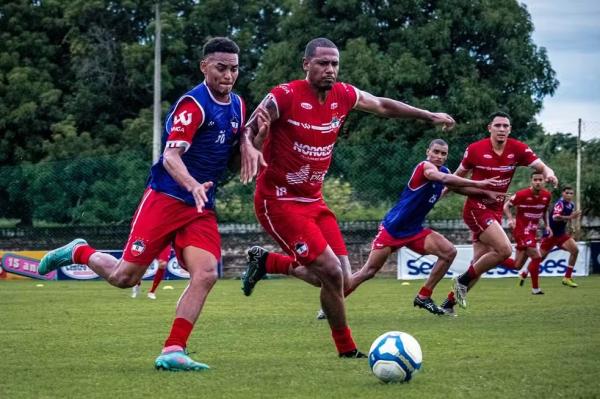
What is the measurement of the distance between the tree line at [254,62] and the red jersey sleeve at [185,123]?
77.7 ft

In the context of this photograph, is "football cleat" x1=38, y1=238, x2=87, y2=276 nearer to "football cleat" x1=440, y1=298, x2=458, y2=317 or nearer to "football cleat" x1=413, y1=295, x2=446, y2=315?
"football cleat" x1=413, y1=295, x2=446, y2=315

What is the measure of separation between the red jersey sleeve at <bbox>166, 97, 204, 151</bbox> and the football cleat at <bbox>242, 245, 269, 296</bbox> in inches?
128

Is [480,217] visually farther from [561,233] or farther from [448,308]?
[561,233]

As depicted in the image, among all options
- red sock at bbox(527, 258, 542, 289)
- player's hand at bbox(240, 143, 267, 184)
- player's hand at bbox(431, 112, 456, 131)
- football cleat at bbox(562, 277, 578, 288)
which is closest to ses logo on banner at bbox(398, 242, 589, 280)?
football cleat at bbox(562, 277, 578, 288)

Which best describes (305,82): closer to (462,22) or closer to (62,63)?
(462,22)

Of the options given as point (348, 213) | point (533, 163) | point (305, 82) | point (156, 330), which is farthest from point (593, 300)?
point (348, 213)

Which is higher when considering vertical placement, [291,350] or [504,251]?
[504,251]

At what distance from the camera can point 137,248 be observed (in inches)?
331

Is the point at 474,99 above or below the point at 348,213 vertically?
above

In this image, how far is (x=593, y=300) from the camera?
54.0 feet

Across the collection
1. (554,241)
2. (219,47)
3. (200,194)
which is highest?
(219,47)

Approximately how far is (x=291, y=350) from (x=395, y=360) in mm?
2365

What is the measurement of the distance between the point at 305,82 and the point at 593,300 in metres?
9.11

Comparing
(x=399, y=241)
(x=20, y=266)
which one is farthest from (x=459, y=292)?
(x=20, y=266)
